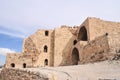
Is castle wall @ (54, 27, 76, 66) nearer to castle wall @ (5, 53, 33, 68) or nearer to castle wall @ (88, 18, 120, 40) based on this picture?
castle wall @ (5, 53, 33, 68)

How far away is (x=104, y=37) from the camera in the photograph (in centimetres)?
1312

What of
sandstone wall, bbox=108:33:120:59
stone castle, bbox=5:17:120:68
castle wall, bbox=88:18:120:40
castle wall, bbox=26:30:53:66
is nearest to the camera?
sandstone wall, bbox=108:33:120:59

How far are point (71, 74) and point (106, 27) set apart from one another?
14505mm

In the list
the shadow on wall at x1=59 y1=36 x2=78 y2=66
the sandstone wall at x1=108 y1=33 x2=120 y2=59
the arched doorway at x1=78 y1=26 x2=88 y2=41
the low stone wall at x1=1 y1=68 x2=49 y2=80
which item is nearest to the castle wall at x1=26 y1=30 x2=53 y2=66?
the shadow on wall at x1=59 y1=36 x2=78 y2=66

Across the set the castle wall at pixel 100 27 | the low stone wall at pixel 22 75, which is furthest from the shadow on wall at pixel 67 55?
the low stone wall at pixel 22 75

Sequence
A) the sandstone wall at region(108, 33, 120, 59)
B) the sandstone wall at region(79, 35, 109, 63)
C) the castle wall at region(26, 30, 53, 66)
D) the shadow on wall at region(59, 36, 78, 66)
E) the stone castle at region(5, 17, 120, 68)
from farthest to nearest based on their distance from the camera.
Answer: the castle wall at region(26, 30, 53, 66)
the shadow on wall at region(59, 36, 78, 66)
the stone castle at region(5, 17, 120, 68)
the sandstone wall at region(79, 35, 109, 63)
the sandstone wall at region(108, 33, 120, 59)

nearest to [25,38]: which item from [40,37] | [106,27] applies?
[40,37]

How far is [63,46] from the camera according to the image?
78.9ft

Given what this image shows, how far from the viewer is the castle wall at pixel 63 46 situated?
23.5 m

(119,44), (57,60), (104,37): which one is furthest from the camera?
(57,60)

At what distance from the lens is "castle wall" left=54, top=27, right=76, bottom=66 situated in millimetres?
23500

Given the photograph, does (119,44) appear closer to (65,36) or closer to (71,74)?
(71,74)

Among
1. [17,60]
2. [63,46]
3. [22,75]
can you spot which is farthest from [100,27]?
[22,75]

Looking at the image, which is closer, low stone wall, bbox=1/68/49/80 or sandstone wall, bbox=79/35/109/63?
low stone wall, bbox=1/68/49/80
